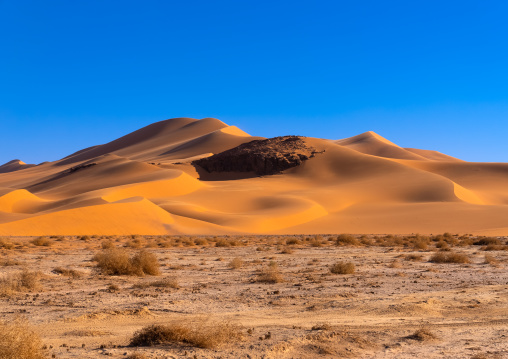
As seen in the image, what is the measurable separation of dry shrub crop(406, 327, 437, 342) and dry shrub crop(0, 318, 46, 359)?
5910 millimetres

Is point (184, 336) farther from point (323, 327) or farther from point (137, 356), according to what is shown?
point (323, 327)

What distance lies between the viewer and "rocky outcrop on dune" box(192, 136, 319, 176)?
93375 millimetres

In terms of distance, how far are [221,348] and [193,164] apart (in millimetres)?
91673

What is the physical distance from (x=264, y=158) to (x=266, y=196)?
78.9 ft

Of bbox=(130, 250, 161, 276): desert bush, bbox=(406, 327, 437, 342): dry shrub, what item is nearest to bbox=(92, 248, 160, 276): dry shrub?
bbox=(130, 250, 161, 276): desert bush

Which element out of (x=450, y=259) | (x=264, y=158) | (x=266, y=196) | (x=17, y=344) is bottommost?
(x=450, y=259)

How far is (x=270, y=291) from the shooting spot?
14961mm

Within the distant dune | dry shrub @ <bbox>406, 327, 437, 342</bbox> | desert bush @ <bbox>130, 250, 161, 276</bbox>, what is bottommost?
dry shrub @ <bbox>406, 327, 437, 342</bbox>

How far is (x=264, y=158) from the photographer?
93.8 m

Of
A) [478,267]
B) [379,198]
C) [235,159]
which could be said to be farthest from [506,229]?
[235,159]

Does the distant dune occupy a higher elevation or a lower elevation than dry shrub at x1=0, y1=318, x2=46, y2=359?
higher

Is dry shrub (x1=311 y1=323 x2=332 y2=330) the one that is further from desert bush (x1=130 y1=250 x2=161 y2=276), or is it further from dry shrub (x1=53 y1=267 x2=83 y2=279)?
dry shrub (x1=53 y1=267 x2=83 y2=279)

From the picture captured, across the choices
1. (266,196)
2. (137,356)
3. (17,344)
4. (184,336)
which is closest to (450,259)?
(184,336)

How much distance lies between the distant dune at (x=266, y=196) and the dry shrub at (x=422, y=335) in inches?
1419
